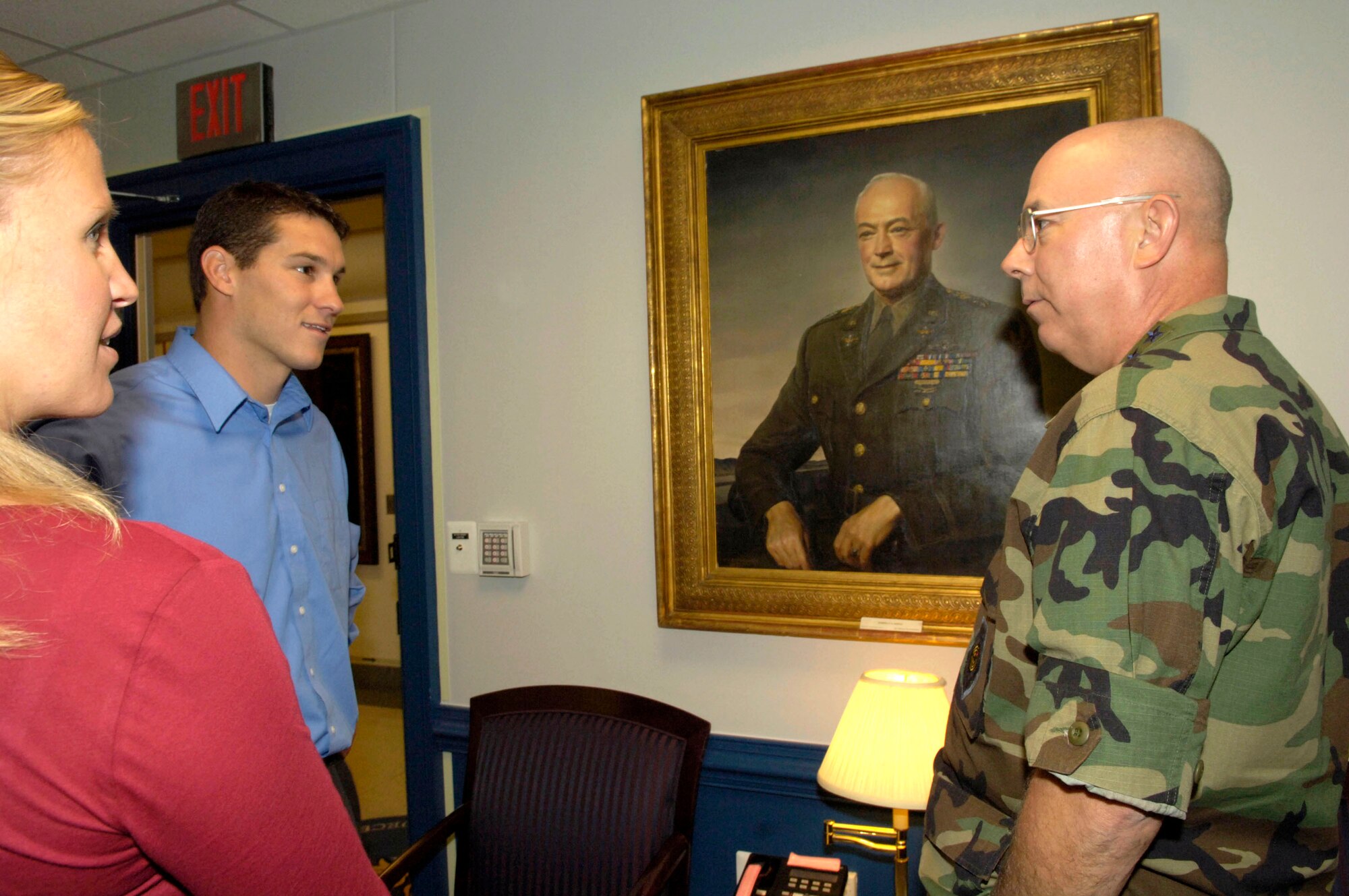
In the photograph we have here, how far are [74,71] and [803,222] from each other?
286 centimetres

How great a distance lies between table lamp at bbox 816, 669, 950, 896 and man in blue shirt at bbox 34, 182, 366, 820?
1149mm

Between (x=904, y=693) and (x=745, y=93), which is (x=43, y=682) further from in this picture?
(x=745, y=93)

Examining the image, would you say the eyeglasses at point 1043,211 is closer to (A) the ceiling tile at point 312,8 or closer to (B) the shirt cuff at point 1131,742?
(B) the shirt cuff at point 1131,742

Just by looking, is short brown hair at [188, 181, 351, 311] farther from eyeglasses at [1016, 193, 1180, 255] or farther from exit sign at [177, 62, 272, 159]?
eyeglasses at [1016, 193, 1180, 255]

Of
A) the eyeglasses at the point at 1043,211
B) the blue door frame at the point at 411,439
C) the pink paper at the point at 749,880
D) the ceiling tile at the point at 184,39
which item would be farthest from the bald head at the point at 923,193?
the ceiling tile at the point at 184,39

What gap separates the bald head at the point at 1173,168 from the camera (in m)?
1.33

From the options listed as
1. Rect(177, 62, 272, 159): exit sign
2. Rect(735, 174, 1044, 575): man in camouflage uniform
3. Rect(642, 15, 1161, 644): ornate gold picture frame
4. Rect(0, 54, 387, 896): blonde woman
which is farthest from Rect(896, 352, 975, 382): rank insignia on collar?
Rect(177, 62, 272, 159): exit sign

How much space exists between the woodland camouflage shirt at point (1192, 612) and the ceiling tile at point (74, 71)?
11.7 feet

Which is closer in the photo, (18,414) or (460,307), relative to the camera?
(18,414)

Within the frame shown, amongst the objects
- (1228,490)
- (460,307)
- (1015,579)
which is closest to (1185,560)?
(1228,490)

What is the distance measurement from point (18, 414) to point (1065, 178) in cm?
143

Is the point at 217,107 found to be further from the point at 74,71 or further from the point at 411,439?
the point at 411,439

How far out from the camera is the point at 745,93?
2.30m

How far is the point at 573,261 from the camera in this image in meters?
2.57
